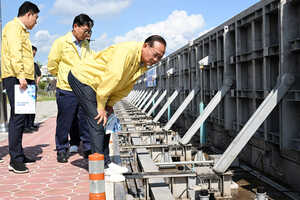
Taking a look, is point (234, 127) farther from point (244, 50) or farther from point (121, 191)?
point (121, 191)

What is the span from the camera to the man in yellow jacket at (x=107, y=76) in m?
3.46

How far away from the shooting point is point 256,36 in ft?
23.8

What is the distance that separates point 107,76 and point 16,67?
7.31ft

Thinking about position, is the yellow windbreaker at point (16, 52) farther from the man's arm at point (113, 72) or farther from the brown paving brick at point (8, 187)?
the man's arm at point (113, 72)

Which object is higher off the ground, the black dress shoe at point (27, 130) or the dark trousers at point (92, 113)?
the dark trousers at point (92, 113)

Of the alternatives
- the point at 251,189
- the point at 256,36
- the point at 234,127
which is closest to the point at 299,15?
the point at 256,36

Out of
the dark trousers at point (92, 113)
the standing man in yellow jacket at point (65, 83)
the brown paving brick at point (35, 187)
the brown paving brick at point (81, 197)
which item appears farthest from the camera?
the standing man in yellow jacket at point (65, 83)

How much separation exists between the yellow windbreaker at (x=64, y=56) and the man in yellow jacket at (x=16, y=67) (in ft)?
1.89

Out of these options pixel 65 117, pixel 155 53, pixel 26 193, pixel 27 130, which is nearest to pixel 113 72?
pixel 155 53

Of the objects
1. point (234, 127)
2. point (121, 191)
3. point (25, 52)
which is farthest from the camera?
point (234, 127)

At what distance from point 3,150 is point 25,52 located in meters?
2.74

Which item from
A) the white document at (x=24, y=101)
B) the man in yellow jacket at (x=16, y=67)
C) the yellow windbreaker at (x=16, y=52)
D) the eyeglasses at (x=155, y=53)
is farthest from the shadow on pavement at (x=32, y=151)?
the eyeglasses at (x=155, y=53)

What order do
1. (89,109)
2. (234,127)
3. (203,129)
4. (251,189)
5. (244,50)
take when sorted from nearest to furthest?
(89,109) < (251,189) < (244,50) < (234,127) < (203,129)

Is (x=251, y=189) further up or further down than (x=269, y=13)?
further down
